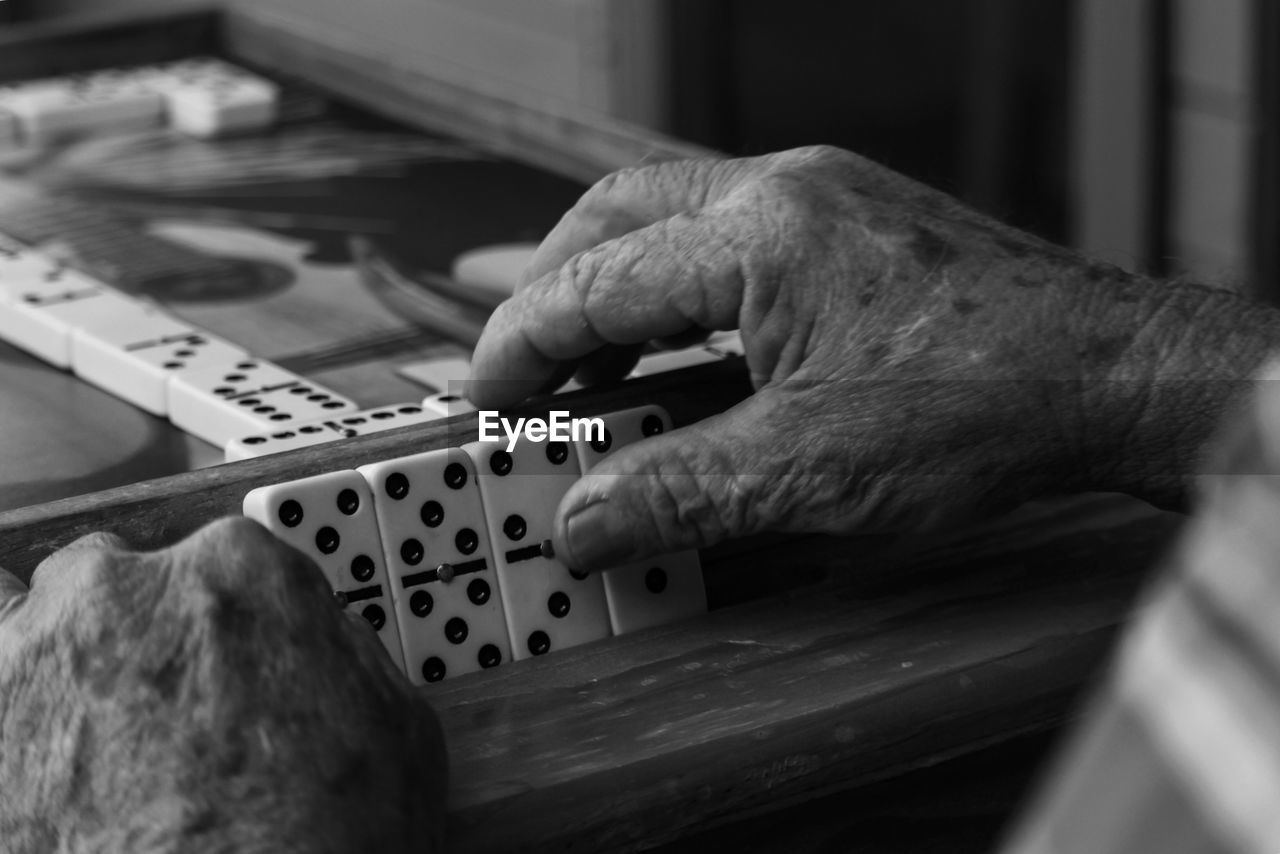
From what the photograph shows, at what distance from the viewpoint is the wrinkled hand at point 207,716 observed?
0.85 metres

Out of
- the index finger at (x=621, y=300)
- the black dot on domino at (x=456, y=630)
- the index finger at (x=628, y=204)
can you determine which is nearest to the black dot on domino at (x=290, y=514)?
the black dot on domino at (x=456, y=630)

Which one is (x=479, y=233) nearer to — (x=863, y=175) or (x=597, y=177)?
(x=597, y=177)

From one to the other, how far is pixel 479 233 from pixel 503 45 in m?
2.92

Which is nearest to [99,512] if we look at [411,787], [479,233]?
[411,787]

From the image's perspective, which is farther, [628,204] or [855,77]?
[855,77]

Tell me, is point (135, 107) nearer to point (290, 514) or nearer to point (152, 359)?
point (152, 359)

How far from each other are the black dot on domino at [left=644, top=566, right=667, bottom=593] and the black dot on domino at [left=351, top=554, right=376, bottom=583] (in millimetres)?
198

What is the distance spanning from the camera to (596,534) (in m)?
1.14

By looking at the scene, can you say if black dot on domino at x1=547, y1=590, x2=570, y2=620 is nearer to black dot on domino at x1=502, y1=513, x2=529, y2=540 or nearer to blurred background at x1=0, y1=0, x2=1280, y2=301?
black dot on domino at x1=502, y1=513, x2=529, y2=540

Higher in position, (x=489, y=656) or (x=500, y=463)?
(x=500, y=463)

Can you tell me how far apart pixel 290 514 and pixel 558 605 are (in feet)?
0.65

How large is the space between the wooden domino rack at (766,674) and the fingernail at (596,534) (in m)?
0.06

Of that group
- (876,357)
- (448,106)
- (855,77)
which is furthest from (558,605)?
(855,77)

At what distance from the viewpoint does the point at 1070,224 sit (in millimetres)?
3443
